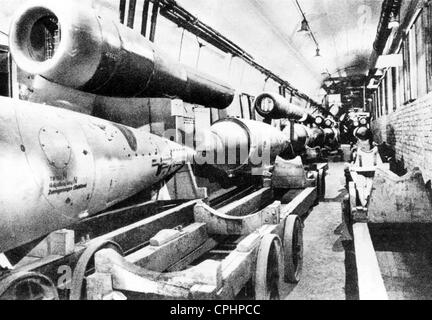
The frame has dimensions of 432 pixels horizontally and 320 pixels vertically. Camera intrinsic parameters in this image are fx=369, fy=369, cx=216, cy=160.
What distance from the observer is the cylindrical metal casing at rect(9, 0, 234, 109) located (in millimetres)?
2174

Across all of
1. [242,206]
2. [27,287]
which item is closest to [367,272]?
[242,206]

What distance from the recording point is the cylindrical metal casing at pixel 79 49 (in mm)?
2174

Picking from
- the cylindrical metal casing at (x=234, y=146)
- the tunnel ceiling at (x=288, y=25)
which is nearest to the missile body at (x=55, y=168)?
the cylindrical metal casing at (x=234, y=146)

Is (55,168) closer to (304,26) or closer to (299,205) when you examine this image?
(299,205)

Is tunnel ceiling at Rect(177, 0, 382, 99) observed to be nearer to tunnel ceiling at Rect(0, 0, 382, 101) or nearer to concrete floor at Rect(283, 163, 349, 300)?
tunnel ceiling at Rect(0, 0, 382, 101)

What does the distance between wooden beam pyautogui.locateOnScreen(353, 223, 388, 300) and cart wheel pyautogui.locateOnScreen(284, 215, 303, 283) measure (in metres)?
0.52

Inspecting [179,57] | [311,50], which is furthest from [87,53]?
[311,50]

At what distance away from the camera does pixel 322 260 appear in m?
3.75

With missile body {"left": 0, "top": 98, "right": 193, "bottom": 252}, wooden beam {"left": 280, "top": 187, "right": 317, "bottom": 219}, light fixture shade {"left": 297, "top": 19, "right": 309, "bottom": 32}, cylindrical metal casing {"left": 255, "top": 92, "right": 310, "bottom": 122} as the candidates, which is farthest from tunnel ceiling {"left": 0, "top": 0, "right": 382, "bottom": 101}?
wooden beam {"left": 280, "top": 187, "right": 317, "bottom": 219}

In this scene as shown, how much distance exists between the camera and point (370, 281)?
2.33 m

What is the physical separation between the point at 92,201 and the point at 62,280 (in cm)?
52

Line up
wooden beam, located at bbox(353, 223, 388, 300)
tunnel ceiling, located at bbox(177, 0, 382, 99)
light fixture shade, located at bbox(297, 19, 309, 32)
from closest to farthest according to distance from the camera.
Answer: wooden beam, located at bbox(353, 223, 388, 300), tunnel ceiling, located at bbox(177, 0, 382, 99), light fixture shade, located at bbox(297, 19, 309, 32)

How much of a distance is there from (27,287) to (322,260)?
Answer: 2882mm

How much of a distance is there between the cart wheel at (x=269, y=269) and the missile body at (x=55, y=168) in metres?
1.07
